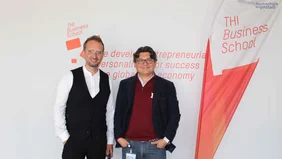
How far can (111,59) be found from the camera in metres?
2.44

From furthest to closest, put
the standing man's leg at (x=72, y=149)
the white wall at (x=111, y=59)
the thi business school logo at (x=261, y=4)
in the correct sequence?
the white wall at (x=111, y=59), the thi business school logo at (x=261, y=4), the standing man's leg at (x=72, y=149)

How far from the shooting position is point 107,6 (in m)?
2.41

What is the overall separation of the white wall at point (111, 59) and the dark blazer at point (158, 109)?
16.1 inches

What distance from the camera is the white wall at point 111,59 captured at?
7.63 feet

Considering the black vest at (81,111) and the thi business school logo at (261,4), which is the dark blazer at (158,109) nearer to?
the black vest at (81,111)

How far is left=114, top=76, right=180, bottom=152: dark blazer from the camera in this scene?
1.93 m

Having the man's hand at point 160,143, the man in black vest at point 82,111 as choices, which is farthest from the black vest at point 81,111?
the man's hand at point 160,143

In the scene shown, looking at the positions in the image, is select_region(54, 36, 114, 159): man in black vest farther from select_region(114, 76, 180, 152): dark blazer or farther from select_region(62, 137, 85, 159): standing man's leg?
select_region(114, 76, 180, 152): dark blazer

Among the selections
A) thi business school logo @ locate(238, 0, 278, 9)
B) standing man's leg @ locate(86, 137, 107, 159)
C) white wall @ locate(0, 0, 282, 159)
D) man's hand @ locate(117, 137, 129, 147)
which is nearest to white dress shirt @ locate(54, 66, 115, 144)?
standing man's leg @ locate(86, 137, 107, 159)

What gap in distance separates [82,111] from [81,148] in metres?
0.25

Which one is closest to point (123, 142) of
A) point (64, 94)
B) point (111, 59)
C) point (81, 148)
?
point (81, 148)

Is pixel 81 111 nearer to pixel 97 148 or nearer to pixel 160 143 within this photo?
pixel 97 148

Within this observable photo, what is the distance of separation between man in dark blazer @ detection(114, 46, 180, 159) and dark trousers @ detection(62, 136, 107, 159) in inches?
6.1

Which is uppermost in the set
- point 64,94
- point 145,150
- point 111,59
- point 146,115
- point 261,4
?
point 261,4
